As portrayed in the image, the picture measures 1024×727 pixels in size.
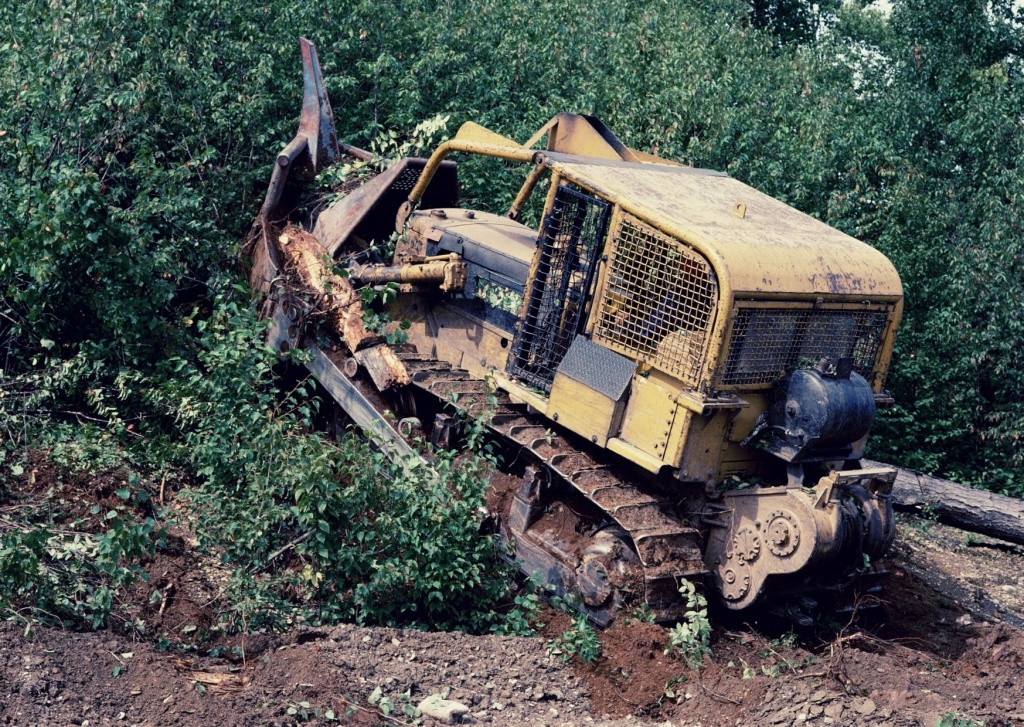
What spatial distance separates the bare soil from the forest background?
12.4 inches

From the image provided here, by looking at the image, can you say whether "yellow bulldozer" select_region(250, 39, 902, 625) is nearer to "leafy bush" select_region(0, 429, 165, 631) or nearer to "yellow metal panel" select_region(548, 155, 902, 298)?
"yellow metal panel" select_region(548, 155, 902, 298)

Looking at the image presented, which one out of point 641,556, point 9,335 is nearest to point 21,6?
point 9,335

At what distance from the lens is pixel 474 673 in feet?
20.0

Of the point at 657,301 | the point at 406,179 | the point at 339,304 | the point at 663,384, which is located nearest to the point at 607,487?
the point at 663,384

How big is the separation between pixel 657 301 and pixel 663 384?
49 cm

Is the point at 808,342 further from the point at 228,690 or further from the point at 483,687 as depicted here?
the point at 228,690

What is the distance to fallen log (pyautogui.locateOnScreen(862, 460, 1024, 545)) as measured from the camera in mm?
10070

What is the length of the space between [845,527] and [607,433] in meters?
1.47

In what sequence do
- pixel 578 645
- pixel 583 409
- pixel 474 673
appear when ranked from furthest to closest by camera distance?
pixel 583 409 < pixel 578 645 < pixel 474 673

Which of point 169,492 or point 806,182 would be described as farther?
point 806,182

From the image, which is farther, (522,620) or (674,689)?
(522,620)

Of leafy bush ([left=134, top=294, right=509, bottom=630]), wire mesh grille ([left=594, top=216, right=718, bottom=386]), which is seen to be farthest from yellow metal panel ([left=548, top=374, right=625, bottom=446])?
leafy bush ([left=134, top=294, right=509, bottom=630])

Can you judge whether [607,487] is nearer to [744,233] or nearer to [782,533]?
[782,533]

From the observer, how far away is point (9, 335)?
8570 mm
